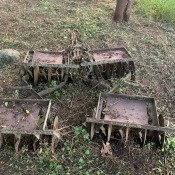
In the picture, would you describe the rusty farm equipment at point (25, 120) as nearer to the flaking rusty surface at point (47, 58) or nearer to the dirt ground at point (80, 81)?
the dirt ground at point (80, 81)

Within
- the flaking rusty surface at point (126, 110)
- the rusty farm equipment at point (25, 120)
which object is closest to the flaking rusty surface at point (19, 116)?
the rusty farm equipment at point (25, 120)

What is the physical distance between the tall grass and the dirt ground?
37cm

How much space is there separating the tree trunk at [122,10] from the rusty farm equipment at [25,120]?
5188mm

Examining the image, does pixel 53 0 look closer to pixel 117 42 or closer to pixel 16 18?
pixel 16 18

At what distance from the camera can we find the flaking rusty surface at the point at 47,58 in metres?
5.96

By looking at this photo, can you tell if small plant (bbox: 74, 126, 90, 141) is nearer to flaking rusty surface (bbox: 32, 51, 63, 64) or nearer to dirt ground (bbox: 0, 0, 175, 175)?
dirt ground (bbox: 0, 0, 175, 175)

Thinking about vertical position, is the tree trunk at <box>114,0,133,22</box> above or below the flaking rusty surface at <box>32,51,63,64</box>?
above

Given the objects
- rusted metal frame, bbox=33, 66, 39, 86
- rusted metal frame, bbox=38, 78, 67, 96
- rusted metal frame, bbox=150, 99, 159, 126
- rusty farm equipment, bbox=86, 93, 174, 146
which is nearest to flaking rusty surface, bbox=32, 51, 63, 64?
rusted metal frame, bbox=33, 66, 39, 86

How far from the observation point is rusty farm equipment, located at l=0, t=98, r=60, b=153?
4.26m

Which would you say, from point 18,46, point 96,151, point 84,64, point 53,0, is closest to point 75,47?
point 84,64

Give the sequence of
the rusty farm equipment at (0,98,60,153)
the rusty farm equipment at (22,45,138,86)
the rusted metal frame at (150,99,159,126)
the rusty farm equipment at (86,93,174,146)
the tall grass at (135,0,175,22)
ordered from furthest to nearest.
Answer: the tall grass at (135,0,175,22)
the rusty farm equipment at (22,45,138,86)
the rusted metal frame at (150,99,159,126)
the rusty farm equipment at (86,93,174,146)
the rusty farm equipment at (0,98,60,153)

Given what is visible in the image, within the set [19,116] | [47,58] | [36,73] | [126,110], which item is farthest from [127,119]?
[47,58]

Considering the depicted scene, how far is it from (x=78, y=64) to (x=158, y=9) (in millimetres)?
5247

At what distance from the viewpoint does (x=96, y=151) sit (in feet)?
14.9
